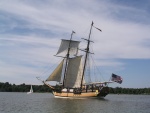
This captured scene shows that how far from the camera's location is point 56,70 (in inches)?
3659

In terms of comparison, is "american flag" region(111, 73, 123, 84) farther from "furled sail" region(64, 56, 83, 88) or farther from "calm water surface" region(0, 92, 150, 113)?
"furled sail" region(64, 56, 83, 88)

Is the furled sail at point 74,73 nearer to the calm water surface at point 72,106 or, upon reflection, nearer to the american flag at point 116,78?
the american flag at point 116,78

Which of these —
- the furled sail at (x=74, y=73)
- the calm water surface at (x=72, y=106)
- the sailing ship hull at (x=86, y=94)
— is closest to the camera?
the calm water surface at (x=72, y=106)

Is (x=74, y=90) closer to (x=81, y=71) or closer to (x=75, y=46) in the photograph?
(x=81, y=71)

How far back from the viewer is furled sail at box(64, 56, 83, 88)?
307ft

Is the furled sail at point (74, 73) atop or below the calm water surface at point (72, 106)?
atop

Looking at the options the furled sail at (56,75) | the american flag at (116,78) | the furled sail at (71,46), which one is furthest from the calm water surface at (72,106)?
the furled sail at (71,46)

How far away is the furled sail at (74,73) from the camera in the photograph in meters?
93.6

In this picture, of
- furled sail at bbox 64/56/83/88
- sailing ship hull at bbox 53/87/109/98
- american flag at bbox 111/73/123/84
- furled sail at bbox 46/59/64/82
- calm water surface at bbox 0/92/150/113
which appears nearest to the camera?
calm water surface at bbox 0/92/150/113

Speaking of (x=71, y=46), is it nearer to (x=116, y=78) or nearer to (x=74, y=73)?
(x=74, y=73)

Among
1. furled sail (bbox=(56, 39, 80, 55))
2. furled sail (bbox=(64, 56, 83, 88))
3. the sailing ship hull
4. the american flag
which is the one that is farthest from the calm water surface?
furled sail (bbox=(56, 39, 80, 55))

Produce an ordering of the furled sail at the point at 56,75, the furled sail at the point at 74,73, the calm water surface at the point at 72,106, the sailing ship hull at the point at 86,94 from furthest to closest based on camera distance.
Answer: the furled sail at the point at 74,73 → the furled sail at the point at 56,75 → the sailing ship hull at the point at 86,94 → the calm water surface at the point at 72,106

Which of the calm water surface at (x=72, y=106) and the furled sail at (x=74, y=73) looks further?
the furled sail at (x=74, y=73)

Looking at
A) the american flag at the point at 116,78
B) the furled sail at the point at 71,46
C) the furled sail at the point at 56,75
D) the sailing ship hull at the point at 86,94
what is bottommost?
the sailing ship hull at the point at 86,94
